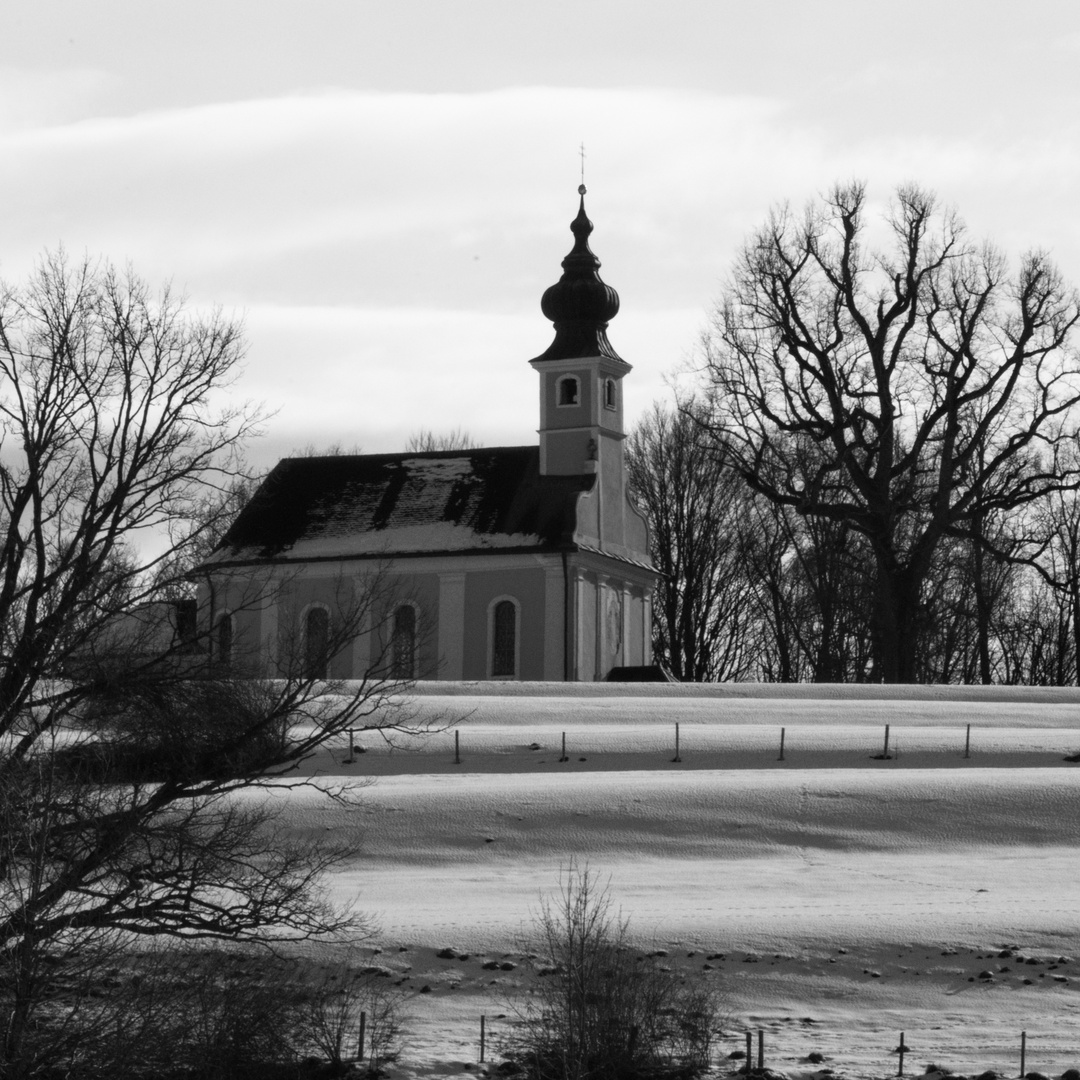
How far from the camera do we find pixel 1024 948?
26.4 metres

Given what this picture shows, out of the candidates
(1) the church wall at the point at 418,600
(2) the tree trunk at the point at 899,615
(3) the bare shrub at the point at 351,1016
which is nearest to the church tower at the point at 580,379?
(1) the church wall at the point at 418,600

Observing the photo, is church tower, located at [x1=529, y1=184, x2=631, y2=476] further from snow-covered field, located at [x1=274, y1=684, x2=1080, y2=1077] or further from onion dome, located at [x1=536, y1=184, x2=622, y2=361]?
snow-covered field, located at [x1=274, y1=684, x2=1080, y2=1077]

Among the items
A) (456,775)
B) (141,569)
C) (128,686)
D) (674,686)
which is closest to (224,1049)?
(128,686)

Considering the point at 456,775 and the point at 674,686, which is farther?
the point at 674,686

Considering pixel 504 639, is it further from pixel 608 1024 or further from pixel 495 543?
pixel 608 1024

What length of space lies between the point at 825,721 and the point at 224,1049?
24106 mm

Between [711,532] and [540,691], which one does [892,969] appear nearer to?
[540,691]

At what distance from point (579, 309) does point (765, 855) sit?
31.0m

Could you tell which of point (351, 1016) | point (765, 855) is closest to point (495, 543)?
point (765, 855)

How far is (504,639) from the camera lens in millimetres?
57656

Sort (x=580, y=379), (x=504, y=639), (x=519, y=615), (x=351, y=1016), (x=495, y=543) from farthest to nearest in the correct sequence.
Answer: (x=580, y=379)
(x=495, y=543)
(x=504, y=639)
(x=519, y=615)
(x=351, y=1016)

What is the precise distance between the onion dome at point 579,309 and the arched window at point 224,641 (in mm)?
27790

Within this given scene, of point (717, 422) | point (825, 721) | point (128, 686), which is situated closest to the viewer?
point (128, 686)

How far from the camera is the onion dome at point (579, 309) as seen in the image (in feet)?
198
